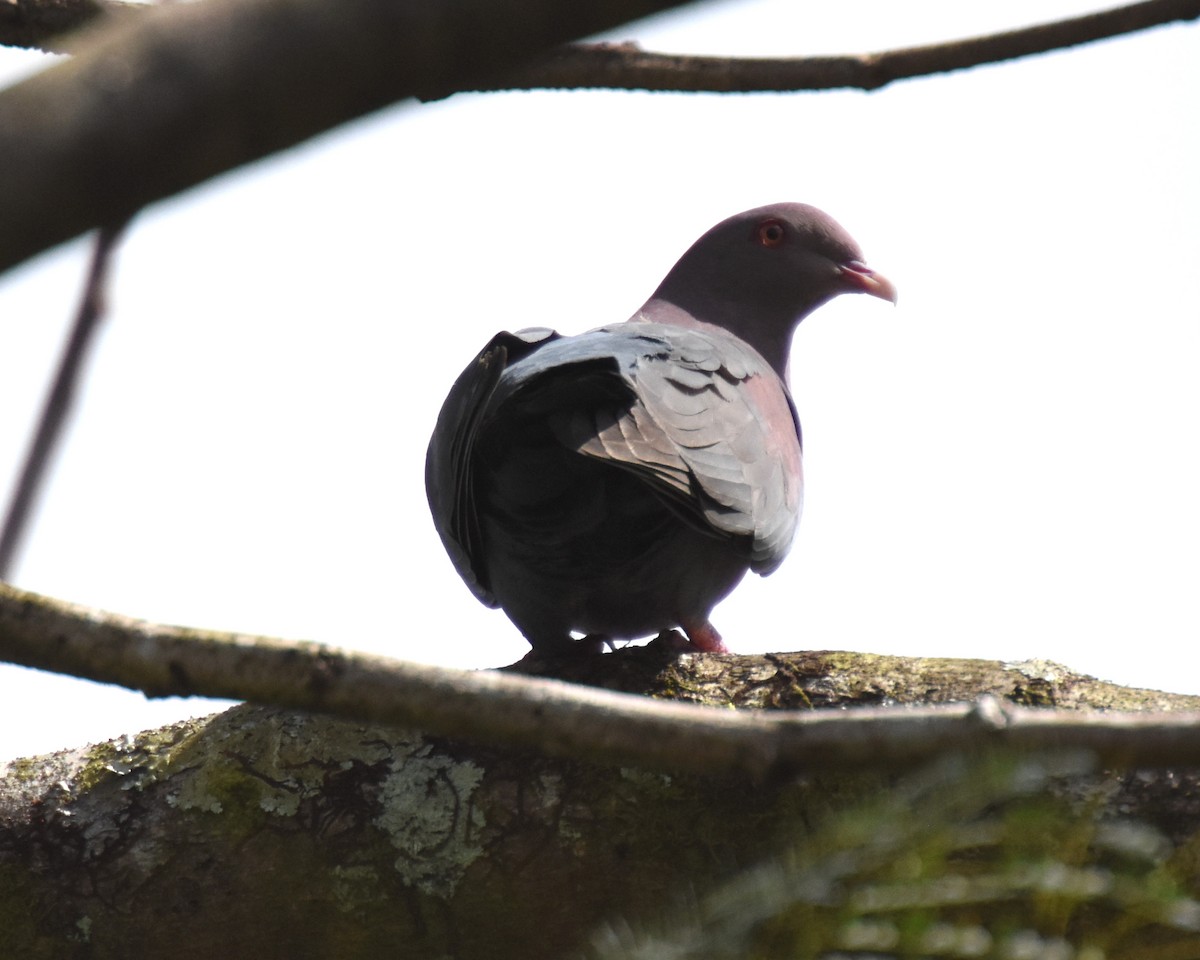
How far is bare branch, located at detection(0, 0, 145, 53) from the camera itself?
3.60m

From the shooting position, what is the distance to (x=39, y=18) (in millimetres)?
3639

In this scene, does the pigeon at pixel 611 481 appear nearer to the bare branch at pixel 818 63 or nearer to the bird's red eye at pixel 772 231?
the bare branch at pixel 818 63

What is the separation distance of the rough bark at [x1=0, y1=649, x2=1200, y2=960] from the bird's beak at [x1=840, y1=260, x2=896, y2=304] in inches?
132

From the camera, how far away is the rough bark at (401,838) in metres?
2.86

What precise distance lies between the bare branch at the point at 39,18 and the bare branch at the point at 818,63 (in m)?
1.08

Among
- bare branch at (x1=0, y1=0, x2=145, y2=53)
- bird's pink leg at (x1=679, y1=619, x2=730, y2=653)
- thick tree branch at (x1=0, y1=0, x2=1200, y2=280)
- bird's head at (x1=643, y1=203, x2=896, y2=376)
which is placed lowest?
bird's pink leg at (x1=679, y1=619, x2=730, y2=653)

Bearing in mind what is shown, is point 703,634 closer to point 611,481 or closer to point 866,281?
point 611,481

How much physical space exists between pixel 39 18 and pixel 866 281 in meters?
3.66

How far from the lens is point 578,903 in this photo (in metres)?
2.85

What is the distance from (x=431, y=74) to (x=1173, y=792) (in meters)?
2.13

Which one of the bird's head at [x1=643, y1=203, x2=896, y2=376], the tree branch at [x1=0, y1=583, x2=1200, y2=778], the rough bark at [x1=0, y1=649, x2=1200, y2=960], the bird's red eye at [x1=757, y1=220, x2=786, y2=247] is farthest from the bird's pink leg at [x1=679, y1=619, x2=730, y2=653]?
the tree branch at [x1=0, y1=583, x2=1200, y2=778]

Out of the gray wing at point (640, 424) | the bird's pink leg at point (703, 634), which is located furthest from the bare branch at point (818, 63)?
the bird's pink leg at point (703, 634)

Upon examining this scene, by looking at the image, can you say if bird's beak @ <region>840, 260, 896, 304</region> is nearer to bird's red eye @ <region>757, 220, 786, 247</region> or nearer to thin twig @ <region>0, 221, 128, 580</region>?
bird's red eye @ <region>757, 220, 786, 247</region>

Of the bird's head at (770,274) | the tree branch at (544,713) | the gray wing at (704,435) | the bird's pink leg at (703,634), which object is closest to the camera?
the tree branch at (544,713)
